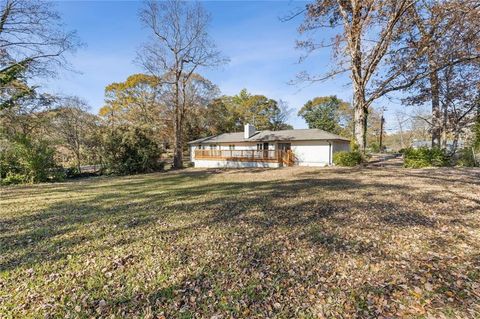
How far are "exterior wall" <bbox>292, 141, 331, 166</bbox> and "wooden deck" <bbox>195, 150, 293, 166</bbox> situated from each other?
2.18 feet

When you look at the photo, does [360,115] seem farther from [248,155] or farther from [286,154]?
[248,155]

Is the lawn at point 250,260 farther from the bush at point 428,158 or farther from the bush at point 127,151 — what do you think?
the bush at point 127,151

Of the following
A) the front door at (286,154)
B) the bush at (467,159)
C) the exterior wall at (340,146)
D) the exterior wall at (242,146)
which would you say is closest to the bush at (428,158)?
the bush at (467,159)

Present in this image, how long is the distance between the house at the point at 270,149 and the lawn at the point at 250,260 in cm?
1240

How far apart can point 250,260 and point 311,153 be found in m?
16.6

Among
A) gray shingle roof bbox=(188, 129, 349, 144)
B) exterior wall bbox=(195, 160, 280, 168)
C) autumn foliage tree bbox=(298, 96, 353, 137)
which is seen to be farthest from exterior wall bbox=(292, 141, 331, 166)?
autumn foliage tree bbox=(298, 96, 353, 137)

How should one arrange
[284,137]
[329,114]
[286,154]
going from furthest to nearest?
1. [329,114]
2. [284,137]
3. [286,154]

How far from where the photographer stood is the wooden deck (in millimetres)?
19625

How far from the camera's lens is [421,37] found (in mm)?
11492

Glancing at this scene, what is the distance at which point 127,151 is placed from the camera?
1753 cm

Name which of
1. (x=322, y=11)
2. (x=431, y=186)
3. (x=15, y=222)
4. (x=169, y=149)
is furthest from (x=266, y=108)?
(x=15, y=222)

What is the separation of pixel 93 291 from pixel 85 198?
6401 millimetres

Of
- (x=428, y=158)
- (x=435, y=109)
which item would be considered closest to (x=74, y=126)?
(x=428, y=158)

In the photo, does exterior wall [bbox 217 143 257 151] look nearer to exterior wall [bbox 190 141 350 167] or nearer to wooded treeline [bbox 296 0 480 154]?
exterior wall [bbox 190 141 350 167]
